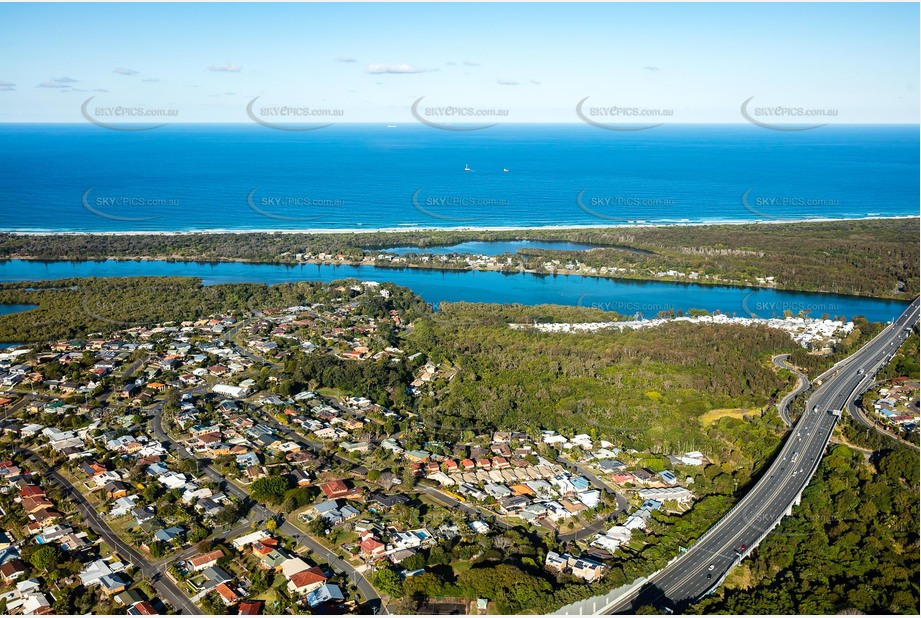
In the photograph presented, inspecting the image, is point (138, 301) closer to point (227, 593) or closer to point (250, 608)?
point (227, 593)

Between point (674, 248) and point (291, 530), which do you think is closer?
point (291, 530)

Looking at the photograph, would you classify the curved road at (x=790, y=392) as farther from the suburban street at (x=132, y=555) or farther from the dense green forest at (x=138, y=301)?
the suburban street at (x=132, y=555)

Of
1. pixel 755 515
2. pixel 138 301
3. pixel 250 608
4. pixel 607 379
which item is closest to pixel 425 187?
pixel 138 301

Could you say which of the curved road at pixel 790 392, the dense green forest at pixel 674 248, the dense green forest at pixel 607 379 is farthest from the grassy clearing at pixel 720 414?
the dense green forest at pixel 674 248

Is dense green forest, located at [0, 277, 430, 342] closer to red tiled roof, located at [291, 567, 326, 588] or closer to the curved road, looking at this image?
the curved road

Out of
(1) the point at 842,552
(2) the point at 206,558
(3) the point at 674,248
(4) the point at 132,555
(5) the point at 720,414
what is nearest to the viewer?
(2) the point at 206,558

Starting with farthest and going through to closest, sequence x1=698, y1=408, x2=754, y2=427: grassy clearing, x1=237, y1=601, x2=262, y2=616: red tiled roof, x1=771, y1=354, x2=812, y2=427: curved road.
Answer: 1. x1=771, y1=354, x2=812, y2=427: curved road
2. x1=698, y1=408, x2=754, y2=427: grassy clearing
3. x1=237, y1=601, x2=262, y2=616: red tiled roof

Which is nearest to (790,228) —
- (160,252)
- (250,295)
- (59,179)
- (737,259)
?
(737,259)

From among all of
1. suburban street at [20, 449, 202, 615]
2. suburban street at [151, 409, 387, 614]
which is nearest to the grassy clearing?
suburban street at [151, 409, 387, 614]
